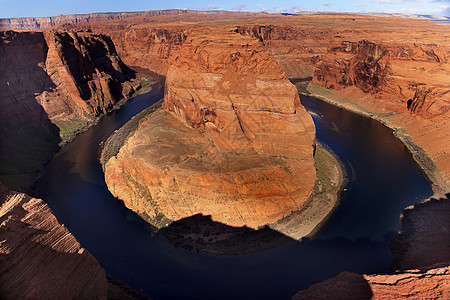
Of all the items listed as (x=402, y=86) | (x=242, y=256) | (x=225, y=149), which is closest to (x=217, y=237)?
(x=242, y=256)

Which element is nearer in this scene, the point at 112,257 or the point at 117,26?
the point at 112,257

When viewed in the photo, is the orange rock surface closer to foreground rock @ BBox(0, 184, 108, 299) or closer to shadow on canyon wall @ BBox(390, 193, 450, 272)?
shadow on canyon wall @ BBox(390, 193, 450, 272)

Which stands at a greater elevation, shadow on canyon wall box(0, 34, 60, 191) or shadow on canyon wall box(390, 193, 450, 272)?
shadow on canyon wall box(0, 34, 60, 191)

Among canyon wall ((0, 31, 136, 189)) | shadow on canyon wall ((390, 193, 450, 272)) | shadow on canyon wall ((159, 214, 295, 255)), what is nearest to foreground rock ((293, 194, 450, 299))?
shadow on canyon wall ((390, 193, 450, 272))

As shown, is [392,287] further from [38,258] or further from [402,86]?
[402,86]

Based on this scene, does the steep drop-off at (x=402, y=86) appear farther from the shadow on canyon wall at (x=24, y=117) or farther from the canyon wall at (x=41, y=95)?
the shadow on canyon wall at (x=24, y=117)

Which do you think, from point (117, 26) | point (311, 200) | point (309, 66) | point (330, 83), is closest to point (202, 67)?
point (311, 200)

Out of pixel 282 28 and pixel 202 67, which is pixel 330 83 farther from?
pixel 202 67
